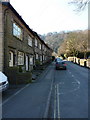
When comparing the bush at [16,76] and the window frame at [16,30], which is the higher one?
the window frame at [16,30]

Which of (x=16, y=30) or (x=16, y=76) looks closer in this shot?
(x=16, y=76)

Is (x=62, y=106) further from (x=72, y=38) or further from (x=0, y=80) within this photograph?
(x=72, y=38)

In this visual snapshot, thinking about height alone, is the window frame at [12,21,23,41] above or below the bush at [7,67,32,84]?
above

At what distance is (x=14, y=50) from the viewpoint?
610 inches

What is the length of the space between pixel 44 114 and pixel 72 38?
57.3 metres

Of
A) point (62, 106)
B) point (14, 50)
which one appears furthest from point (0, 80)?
point (14, 50)

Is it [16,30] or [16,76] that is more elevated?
[16,30]

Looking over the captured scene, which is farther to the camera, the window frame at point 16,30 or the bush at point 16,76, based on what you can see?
the window frame at point 16,30

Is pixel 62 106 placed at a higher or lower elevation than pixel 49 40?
lower

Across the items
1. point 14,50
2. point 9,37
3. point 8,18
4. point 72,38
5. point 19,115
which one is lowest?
point 19,115

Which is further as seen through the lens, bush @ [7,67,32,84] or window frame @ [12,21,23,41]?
window frame @ [12,21,23,41]

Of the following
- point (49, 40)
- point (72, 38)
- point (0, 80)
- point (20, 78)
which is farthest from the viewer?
point (49, 40)

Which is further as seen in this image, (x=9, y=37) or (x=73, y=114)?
(x=9, y=37)

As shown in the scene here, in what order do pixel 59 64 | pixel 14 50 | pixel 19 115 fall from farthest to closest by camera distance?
1. pixel 59 64
2. pixel 14 50
3. pixel 19 115
